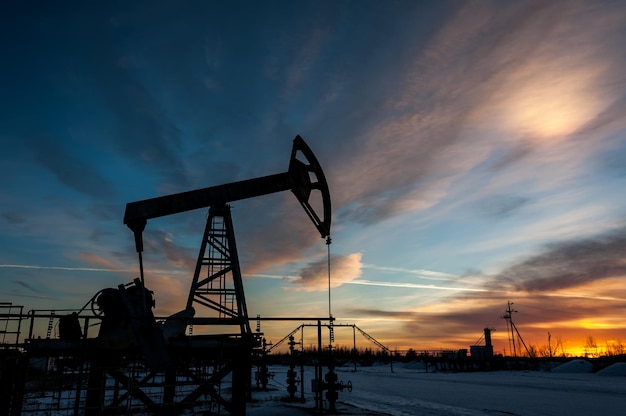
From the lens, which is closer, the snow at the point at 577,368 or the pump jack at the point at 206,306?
the pump jack at the point at 206,306

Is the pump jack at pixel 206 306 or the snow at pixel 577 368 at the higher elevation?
the pump jack at pixel 206 306

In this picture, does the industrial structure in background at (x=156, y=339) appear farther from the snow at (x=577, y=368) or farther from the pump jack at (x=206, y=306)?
the snow at (x=577, y=368)

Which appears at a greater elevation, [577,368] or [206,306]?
[206,306]

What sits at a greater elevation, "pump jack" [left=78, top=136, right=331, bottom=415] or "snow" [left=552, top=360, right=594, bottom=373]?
"pump jack" [left=78, top=136, right=331, bottom=415]

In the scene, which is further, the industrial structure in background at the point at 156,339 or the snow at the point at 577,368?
the snow at the point at 577,368

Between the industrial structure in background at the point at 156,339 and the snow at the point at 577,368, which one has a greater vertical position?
the industrial structure in background at the point at 156,339

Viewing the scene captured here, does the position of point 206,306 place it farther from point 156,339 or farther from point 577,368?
point 577,368

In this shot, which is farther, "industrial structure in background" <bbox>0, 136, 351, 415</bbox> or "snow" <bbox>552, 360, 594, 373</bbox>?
"snow" <bbox>552, 360, 594, 373</bbox>

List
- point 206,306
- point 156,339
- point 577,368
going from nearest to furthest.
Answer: point 156,339 → point 206,306 → point 577,368

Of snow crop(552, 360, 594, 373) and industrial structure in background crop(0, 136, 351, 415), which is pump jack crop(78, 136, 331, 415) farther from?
snow crop(552, 360, 594, 373)

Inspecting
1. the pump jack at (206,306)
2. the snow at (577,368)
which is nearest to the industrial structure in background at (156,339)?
the pump jack at (206,306)

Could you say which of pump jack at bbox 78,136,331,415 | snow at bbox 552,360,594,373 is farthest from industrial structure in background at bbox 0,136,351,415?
snow at bbox 552,360,594,373

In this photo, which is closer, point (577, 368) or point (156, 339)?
point (156, 339)

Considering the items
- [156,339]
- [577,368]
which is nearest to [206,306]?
[156,339]
